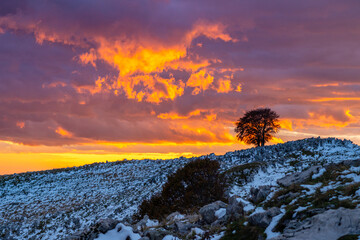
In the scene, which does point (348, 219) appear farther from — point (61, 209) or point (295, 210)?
point (61, 209)

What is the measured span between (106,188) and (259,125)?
31608mm

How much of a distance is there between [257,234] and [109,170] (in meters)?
47.6

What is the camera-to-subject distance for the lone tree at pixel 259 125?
61.6 m

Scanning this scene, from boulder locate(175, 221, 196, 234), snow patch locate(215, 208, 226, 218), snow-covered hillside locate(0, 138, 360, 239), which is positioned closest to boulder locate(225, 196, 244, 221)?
snow patch locate(215, 208, 226, 218)

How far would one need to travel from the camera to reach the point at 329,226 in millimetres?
10430

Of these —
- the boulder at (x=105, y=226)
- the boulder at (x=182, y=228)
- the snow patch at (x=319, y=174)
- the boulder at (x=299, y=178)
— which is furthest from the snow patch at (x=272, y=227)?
the boulder at (x=105, y=226)

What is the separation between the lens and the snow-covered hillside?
1387 inches

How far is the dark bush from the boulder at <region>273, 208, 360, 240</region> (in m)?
15.2

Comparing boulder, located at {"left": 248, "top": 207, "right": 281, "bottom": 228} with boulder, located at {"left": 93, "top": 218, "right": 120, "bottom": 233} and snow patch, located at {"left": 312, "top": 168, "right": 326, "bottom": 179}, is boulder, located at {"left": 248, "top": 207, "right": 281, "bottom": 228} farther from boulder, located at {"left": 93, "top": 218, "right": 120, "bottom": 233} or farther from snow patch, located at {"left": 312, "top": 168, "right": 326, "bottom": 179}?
boulder, located at {"left": 93, "top": 218, "right": 120, "bottom": 233}

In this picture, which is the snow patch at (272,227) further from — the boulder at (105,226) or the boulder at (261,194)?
the boulder at (105,226)

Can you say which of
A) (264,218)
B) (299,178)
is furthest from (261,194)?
(264,218)

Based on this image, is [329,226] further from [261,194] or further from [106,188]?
[106,188]

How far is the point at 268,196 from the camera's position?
17.2 m

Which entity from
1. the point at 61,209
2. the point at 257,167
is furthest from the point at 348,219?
the point at 61,209
